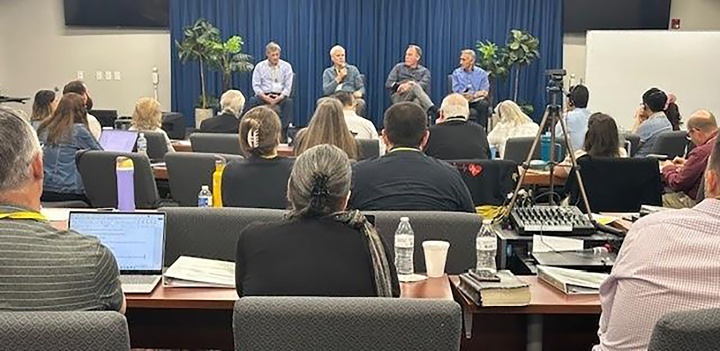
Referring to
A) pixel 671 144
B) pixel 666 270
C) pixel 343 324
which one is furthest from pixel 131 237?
pixel 671 144

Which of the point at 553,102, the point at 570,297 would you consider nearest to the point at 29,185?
the point at 570,297

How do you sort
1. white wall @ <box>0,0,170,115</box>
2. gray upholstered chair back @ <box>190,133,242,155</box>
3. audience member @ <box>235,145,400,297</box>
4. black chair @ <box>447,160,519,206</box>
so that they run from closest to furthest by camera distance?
audience member @ <box>235,145,400,297</box> < black chair @ <box>447,160,519,206</box> < gray upholstered chair back @ <box>190,133,242,155</box> < white wall @ <box>0,0,170,115</box>

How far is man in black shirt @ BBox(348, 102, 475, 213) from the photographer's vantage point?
3240mm

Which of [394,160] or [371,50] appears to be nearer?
[394,160]

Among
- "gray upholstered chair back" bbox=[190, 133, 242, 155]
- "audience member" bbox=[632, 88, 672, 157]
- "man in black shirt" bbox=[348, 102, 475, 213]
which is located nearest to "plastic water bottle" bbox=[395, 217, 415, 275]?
"man in black shirt" bbox=[348, 102, 475, 213]

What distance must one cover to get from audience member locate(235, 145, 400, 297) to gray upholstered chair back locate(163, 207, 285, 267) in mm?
680

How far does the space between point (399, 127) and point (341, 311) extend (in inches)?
71.4

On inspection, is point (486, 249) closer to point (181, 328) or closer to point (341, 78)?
point (181, 328)

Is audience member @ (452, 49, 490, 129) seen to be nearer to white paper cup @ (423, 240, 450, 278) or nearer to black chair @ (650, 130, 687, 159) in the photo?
black chair @ (650, 130, 687, 159)

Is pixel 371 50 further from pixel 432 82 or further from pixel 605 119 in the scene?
pixel 605 119

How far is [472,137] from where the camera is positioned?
510 cm

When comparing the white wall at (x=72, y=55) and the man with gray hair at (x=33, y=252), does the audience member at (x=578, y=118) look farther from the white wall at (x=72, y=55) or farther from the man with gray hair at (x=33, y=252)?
the white wall at (x=72, y=55)

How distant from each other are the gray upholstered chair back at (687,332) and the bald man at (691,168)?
10.3 feet

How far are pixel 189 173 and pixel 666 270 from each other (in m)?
3.40
